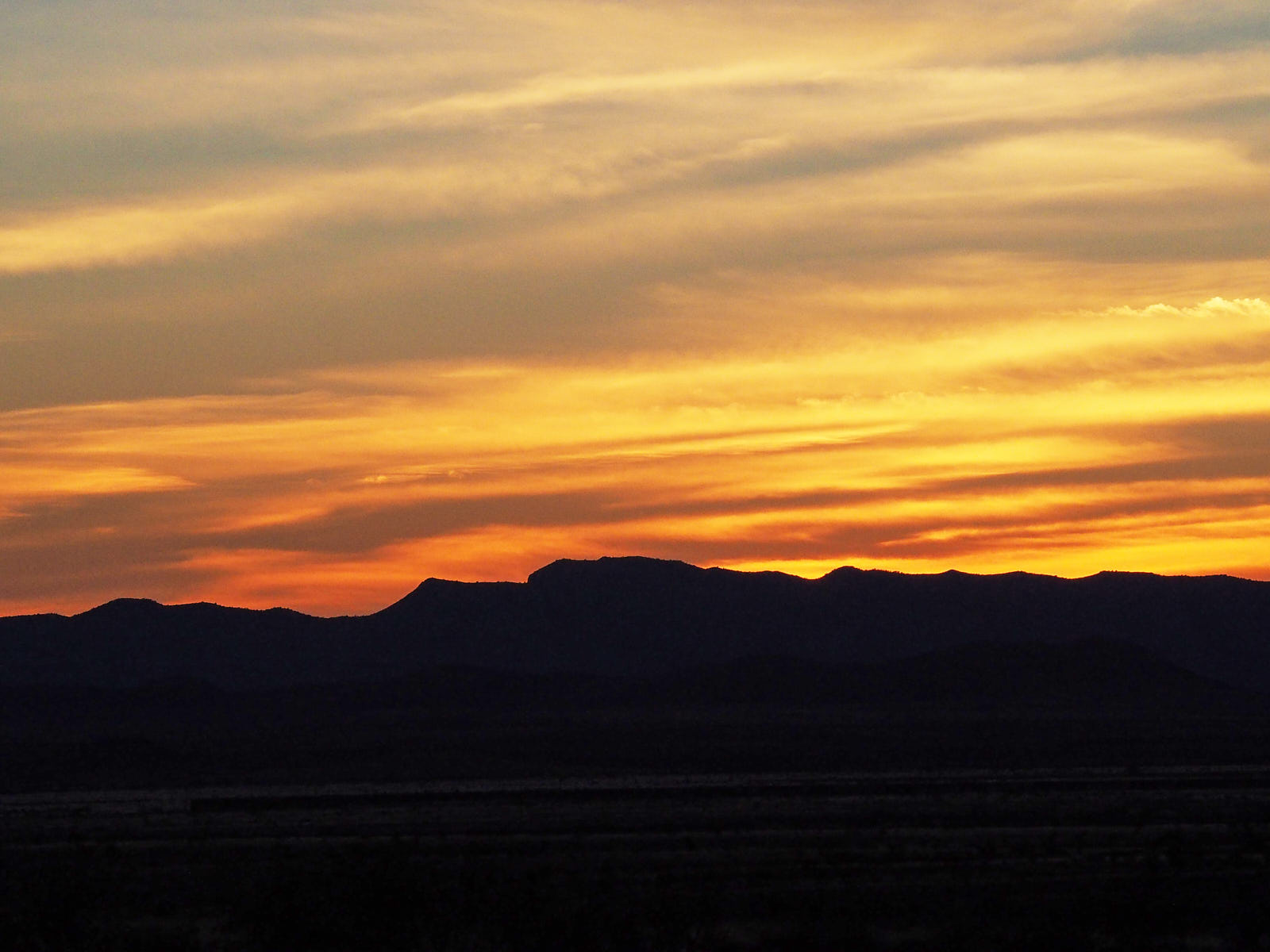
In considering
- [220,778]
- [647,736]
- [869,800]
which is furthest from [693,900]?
[647,736]

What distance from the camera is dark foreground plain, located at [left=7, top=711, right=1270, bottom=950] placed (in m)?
31.7

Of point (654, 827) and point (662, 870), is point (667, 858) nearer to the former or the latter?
point (662, 870)

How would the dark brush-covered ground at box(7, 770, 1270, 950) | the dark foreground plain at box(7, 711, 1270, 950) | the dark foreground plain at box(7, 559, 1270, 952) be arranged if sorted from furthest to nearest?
the dark foreground plain at box(7, 559, 1270, 952) < the dark foreground plain at box(7, 711, 1270, 950) < the dark brush-covered ground at box(7, 770, 1270, 950)

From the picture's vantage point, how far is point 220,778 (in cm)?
8594

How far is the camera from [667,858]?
44.1m

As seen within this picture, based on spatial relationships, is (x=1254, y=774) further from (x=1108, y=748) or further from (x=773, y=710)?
(x=773, y=710)

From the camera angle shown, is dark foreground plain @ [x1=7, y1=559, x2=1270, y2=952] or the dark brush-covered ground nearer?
the dark brush-covered ground

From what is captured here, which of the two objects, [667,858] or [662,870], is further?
[667,858]

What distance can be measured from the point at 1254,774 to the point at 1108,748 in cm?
1905

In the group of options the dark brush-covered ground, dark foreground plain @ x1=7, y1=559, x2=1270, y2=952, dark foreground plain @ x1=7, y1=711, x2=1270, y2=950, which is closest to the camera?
the dark brush-covered ground

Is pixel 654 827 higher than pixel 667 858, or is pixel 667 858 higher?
pixel 654 827

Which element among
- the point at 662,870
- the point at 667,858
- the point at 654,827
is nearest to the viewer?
the point at 662,870

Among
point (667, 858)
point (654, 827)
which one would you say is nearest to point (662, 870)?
point (667, 858)

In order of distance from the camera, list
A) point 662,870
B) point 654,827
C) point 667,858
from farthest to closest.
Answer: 1. point 654,827
2. point 667,858
3. point 662,870
